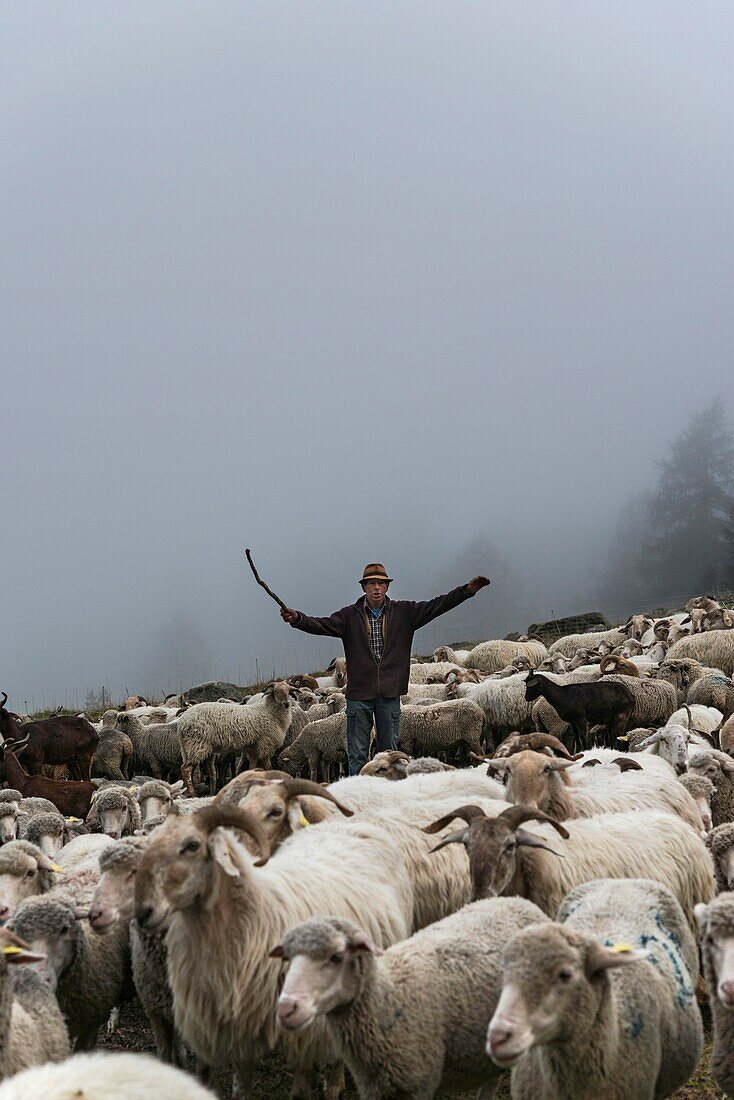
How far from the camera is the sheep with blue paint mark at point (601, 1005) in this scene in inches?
152

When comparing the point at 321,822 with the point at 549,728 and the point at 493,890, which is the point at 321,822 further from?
the point at 549,728

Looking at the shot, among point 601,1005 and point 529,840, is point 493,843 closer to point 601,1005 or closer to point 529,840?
point 529,840

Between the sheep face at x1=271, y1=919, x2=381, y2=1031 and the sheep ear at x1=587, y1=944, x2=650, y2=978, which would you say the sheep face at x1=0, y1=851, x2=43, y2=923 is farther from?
the sheep ear at x1=587, y1=944, x2=650, y2=978

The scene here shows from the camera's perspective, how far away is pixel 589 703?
15.0 meters

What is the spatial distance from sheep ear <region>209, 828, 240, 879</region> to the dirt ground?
1.50 m

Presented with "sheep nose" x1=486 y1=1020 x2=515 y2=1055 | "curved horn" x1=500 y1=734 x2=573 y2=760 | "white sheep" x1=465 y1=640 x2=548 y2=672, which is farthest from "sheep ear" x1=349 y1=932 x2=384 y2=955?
"white sheep" x1=465 y1=640 x2=548 y2=672

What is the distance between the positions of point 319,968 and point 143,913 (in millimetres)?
903

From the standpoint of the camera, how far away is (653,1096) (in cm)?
454

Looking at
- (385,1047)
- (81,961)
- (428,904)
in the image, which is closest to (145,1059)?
(385,1047)

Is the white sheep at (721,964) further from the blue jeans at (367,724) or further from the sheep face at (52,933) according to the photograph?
the blue jeans at (367,724)

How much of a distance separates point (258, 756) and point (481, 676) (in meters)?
6.62

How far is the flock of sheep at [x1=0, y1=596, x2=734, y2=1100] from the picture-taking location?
413 cm

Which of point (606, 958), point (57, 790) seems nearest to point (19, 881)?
point (606, 958)

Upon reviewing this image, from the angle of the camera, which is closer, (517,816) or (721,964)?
(721,964)
